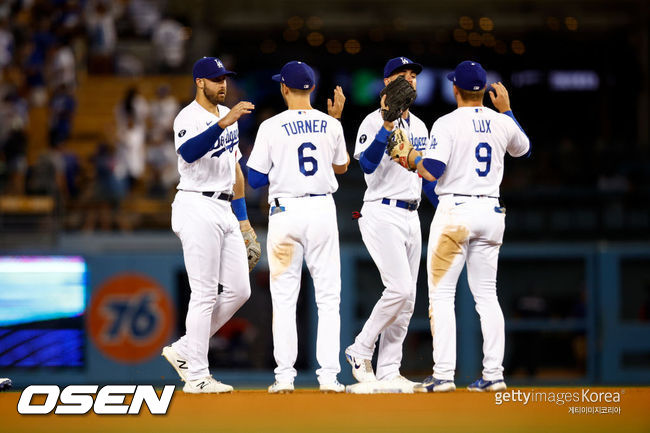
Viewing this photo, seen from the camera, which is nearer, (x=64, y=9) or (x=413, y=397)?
(x=413, y=397)

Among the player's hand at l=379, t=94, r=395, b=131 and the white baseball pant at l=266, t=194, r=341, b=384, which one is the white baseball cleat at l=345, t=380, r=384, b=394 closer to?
the white baseball pant at l=266, t=194, r=341, b=384

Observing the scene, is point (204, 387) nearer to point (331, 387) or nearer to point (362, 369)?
point (331, 387)

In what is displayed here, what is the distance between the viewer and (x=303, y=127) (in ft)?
22.4

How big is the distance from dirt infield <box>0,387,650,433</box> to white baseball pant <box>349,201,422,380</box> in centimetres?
59

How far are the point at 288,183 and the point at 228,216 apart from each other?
48cm

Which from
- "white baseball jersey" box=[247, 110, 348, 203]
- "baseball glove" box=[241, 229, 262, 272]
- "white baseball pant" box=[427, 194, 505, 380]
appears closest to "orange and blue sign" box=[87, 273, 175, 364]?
"baseball glove" box=[241, 229, 262, 272]

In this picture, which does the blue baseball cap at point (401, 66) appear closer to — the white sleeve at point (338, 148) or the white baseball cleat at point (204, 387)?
the white sleeve at point (338, 148)

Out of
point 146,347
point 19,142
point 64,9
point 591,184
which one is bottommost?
point 146,347

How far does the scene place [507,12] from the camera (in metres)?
21.3

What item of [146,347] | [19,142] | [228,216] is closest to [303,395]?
[228,216]

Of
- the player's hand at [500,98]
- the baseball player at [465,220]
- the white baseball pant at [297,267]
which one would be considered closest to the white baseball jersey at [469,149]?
the baseball player at [465,220]

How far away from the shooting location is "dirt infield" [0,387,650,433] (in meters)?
6.37

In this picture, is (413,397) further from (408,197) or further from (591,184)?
(591,184)

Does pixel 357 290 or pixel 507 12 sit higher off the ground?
pixel 507 12
